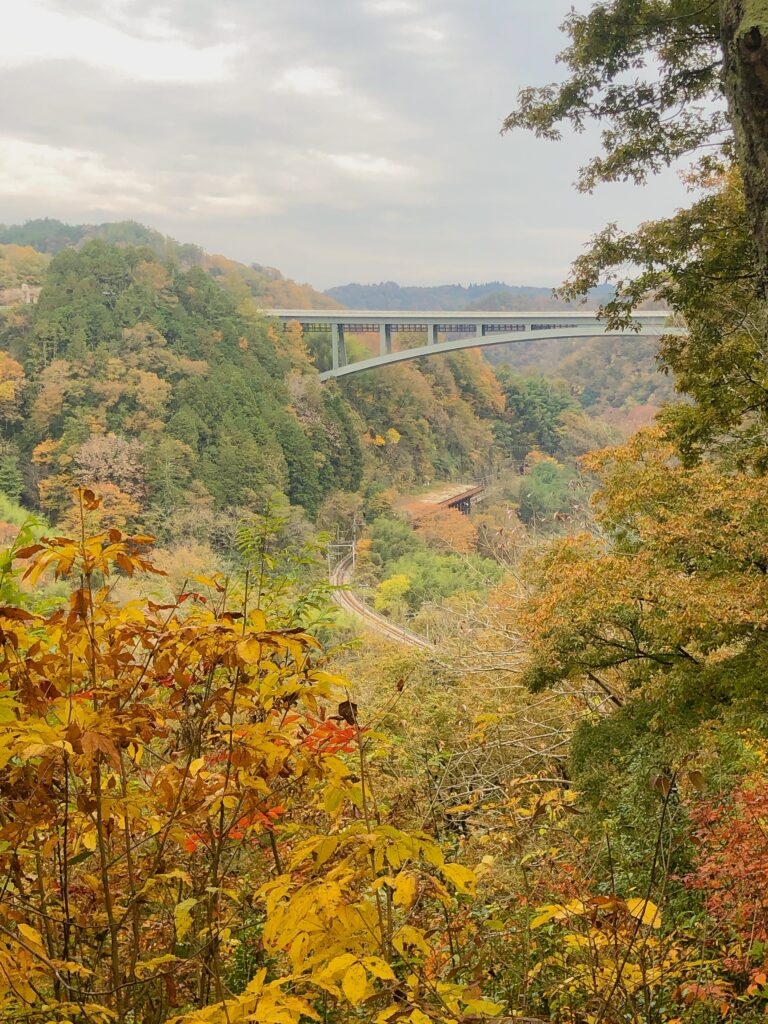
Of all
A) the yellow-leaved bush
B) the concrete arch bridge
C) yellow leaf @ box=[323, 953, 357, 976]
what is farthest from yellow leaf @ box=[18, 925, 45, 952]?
the concrete arch bridge

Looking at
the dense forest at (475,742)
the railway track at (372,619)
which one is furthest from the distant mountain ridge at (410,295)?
the dense forest at (475,742)

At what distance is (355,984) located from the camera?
0.83m

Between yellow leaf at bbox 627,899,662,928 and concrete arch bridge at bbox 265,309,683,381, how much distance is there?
2724cm

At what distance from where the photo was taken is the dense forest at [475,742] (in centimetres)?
108

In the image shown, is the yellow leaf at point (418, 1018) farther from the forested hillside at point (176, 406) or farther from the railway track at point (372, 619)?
the forested hillside at point (176, 406)

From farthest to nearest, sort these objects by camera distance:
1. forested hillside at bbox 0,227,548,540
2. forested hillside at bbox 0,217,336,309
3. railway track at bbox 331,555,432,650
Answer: forested hillside at bbox 0,217,336,309, forested hillside at bbox 0,227,548,540, railway track at bbox 331,555,432,650

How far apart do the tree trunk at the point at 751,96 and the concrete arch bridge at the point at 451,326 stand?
83.1 feet

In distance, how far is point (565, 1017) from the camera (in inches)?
59.4

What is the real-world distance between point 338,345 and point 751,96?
36.1 m

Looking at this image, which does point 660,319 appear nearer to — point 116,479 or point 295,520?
point 295,520

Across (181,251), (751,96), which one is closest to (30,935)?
(751,96)

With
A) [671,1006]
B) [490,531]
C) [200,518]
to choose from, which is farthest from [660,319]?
[671,1006]

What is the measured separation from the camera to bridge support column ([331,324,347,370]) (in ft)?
121

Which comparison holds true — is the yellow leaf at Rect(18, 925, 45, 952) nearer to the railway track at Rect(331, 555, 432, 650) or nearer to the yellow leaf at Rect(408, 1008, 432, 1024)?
the yellow leaf at Rect(408, 1008, 432, 1024)
